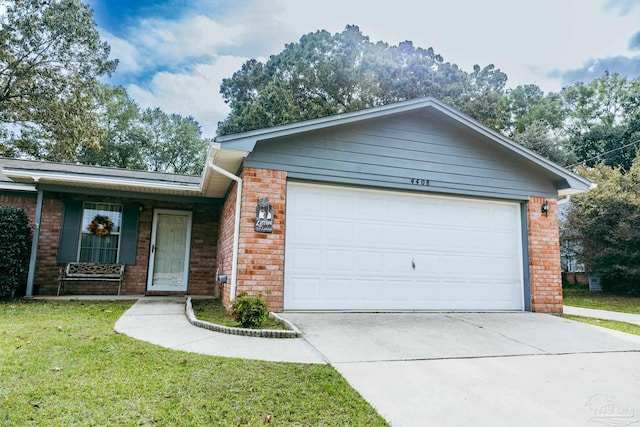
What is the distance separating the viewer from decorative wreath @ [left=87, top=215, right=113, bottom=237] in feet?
30.6

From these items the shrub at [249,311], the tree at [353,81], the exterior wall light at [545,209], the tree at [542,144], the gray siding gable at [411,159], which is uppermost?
the tree at [353,81]

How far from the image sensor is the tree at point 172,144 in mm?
27031

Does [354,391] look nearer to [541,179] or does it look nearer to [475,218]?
[475,218]

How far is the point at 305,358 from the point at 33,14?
15.2 meters

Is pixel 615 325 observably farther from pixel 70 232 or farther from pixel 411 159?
pixel 70 232

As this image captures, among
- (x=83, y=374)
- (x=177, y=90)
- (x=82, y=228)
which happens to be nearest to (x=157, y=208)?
(x=82, y=228)

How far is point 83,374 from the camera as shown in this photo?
3.13m

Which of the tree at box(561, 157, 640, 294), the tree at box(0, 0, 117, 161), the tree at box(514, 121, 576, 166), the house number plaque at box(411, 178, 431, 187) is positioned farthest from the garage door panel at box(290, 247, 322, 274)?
the tree at box(514, 121, 576, 166)

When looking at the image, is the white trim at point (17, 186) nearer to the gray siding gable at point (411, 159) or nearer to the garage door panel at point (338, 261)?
the gray siding gable at point (411, 159)

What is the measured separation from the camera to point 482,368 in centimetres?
374

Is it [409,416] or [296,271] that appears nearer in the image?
[409,416]

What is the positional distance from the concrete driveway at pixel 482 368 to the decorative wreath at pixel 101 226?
5.97 metres

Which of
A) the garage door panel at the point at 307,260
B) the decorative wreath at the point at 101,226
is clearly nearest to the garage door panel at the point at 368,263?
the garage door panel at the point at 307,260

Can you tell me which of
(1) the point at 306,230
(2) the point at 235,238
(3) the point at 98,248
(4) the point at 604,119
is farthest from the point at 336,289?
(4) the point at 604,119
